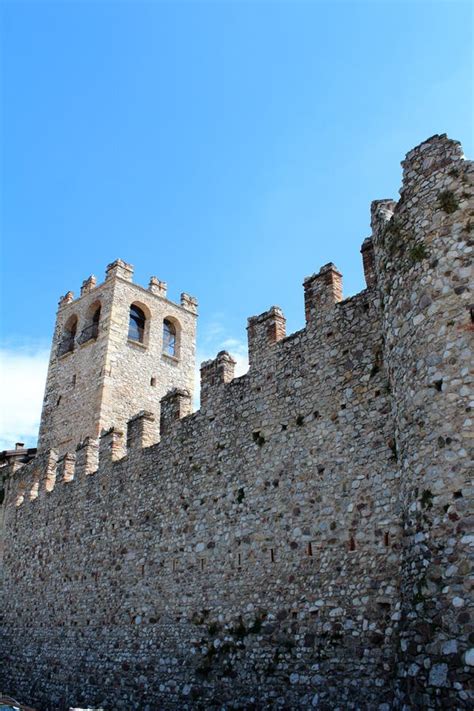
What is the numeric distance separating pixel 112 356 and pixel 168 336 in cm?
380

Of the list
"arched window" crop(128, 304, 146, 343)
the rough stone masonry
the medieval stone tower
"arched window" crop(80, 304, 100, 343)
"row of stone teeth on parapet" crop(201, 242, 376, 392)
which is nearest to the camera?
the rough stone masonry

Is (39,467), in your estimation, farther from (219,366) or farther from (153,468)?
(219,366)

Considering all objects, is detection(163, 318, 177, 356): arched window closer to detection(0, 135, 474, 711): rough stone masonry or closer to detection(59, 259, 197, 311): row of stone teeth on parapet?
detection(59, 259, 197, 311): row of stone teeth on parapet

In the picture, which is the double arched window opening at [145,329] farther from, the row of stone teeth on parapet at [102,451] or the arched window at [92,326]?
the row of stone teeth on parapet at [102,451]

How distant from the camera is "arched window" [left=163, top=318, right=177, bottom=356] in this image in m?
24.5

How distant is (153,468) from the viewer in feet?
38.2

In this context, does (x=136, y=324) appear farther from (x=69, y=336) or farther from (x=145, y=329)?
(x=69, y=336)

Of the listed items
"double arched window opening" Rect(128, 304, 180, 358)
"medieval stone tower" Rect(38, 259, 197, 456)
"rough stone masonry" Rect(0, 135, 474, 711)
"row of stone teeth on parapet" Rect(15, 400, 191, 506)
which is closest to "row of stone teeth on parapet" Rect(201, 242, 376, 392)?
"rough stone masonry" Rect(0, 135, 474, 711)

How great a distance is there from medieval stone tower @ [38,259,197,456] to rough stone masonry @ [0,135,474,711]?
6286 millimetres

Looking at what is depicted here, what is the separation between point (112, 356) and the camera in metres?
21.6

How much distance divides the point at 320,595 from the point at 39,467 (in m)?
11.4

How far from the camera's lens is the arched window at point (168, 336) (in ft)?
80.3

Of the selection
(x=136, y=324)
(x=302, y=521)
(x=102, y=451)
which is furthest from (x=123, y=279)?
(x=302, y=521)

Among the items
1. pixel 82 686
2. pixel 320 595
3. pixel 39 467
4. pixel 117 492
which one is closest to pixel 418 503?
pixel 320 595
